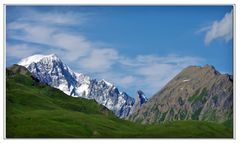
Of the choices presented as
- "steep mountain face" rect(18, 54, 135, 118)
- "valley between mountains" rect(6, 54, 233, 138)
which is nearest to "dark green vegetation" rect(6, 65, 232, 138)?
"valley between mountains" rect(6, 54, 233, 138)

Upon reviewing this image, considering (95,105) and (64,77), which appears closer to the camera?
(64,77)

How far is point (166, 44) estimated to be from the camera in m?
27.6

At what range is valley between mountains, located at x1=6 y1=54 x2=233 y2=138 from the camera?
27.9 m

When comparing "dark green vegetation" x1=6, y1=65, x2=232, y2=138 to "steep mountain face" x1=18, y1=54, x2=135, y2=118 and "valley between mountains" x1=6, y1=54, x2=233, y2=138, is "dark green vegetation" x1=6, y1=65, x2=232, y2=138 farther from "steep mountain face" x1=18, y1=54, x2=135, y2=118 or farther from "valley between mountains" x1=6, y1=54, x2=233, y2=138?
"steep mountain face" x1=18, y1=54, x2=135, y2=118

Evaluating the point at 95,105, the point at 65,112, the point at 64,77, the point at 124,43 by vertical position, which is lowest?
the point at 64,77

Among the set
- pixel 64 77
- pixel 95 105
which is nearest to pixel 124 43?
pixel 64 77

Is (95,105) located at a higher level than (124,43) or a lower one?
higher

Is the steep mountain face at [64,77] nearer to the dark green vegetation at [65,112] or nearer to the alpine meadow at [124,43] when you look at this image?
the alpine meadow at [124,43]

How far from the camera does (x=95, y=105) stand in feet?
226

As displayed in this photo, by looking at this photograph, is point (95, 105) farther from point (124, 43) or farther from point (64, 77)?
point (124, 43)

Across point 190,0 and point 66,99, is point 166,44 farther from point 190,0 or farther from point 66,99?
point 66,99

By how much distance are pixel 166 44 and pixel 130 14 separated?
3228mm

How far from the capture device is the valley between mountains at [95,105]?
27.9 meters

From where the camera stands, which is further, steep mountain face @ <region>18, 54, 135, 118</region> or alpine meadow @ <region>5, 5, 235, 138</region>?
steep mountain face @ <region>18, 54, 135, 118</region>
